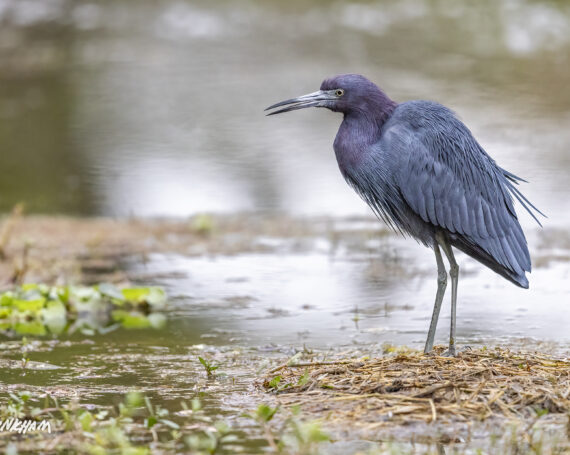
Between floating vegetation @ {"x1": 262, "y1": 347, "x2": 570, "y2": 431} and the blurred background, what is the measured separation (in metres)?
5.30

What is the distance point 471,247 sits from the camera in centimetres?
642

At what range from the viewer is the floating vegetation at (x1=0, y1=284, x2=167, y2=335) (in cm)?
770

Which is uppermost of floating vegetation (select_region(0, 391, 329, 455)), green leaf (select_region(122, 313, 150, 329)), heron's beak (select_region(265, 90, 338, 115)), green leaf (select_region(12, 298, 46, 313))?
heron's beak (select_region(265, 90, 338, 115))

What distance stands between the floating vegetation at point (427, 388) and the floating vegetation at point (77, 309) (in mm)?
2273

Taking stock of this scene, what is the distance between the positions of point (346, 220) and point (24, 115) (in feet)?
24.1

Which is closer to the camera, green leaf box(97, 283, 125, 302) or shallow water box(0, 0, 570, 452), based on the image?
shallow water box(0, 0, 570, 452)

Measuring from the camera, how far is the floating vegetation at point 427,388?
16.7 feet

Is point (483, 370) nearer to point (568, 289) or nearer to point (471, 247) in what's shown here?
point (471, 247)

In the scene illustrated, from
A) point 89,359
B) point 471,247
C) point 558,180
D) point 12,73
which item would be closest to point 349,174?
point 471,247

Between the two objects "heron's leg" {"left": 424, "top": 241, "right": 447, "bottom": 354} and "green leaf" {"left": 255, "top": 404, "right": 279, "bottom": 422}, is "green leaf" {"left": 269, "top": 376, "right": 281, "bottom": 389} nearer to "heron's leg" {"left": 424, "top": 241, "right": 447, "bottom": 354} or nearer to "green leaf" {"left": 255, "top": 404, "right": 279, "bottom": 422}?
"green leaf" {"left": 255, "top": 404, "right": 279, "bottom": 422}

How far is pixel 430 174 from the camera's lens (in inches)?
249

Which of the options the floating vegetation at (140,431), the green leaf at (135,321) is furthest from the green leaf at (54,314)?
the floating vegetation at (140,431)

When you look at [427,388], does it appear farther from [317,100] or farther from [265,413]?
[317,100]

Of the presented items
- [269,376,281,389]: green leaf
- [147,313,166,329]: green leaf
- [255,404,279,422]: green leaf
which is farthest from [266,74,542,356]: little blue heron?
[147,313,166,329]: green leaf
